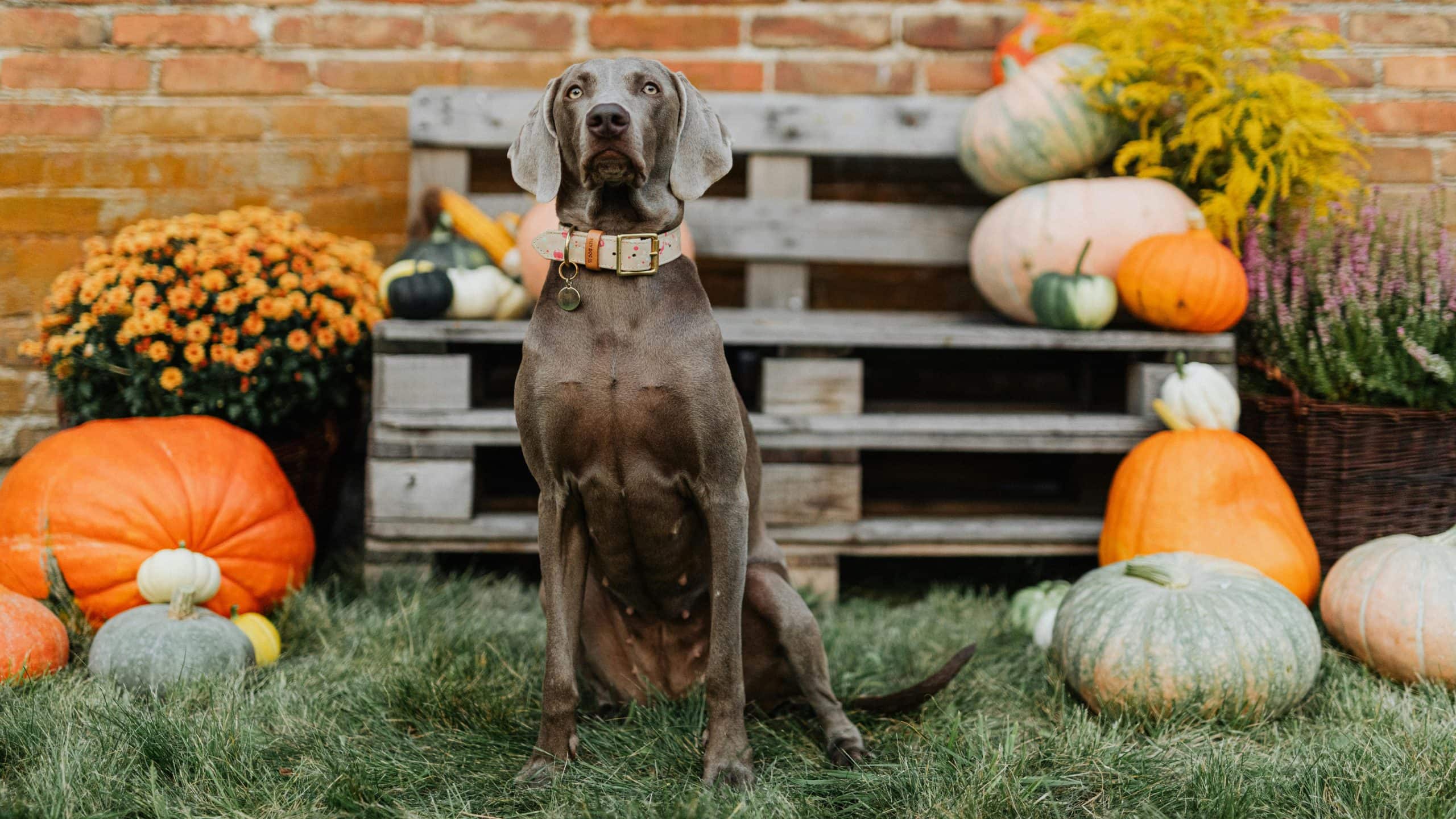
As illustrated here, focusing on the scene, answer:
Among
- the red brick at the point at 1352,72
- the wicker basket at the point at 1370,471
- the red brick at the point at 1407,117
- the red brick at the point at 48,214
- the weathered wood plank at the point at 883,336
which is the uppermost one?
the red brick at the point at 1352,72

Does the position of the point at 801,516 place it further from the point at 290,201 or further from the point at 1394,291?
the point at 290,201

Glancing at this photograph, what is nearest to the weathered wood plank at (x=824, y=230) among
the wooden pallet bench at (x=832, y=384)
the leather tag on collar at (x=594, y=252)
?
the wooden pallet bench at (x=832, y=384)

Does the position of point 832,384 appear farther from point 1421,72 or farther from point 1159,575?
point 1421,72

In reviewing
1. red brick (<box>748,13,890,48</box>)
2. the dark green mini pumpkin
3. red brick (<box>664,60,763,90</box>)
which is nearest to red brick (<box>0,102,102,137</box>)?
red brick (<box>664,60,763,90</box>)

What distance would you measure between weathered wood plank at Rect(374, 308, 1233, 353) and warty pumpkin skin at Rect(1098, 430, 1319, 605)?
332 millimetres

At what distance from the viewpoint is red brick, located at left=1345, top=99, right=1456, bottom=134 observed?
3.62 meters

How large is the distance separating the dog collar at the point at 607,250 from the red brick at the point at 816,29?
2132 mm

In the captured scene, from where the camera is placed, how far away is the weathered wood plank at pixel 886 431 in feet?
9.80

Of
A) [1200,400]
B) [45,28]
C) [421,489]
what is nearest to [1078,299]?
[1200,400]

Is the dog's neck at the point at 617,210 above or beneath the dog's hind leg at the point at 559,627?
above

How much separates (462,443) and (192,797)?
1.40 metres

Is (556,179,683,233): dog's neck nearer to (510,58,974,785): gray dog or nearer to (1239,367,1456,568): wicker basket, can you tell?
(510,58,974,785): gray dog

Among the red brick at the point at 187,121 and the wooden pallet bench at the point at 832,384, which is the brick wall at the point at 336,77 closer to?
the red brick at the point at 187,121

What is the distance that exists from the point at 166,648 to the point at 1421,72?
4421 mm
